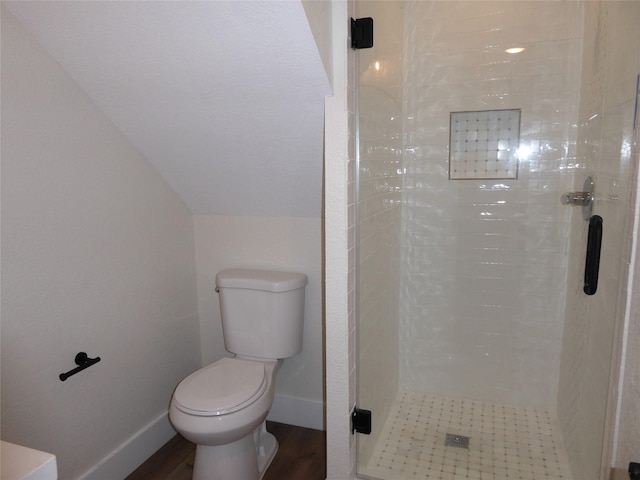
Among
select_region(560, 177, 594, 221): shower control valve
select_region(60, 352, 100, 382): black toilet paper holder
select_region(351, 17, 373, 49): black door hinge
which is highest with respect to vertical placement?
select_region(351, 17, 373, 49): black door hinge

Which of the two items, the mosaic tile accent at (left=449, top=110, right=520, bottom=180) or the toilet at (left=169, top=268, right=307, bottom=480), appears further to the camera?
the mosaic tile accent at (left=449, top=110, right=520, bottom=180)

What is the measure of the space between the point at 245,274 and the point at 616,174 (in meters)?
1.58

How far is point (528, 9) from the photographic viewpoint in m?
2.07

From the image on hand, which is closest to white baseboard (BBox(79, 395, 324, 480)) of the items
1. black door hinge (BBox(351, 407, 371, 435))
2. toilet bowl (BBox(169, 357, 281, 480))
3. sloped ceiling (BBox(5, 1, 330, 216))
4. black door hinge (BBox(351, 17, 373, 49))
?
toilet bowl (BBox(169, 357, 281, 480))

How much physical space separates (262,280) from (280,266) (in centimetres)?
20

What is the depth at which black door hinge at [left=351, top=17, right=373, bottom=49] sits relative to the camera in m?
1.55

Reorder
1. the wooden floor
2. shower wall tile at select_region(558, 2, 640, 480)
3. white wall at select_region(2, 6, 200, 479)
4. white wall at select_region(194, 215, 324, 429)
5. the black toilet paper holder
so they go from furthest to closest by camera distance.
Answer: white wall at select_region(194, 215, 324, 429) < the wooden floor < the black toilet paper holder < white wall at select_region(2, 6, 200, 479) < shower wall tile at select_region(558, 2, 640, 480)

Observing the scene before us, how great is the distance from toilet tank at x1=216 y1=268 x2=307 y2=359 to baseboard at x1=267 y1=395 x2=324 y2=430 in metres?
0.36

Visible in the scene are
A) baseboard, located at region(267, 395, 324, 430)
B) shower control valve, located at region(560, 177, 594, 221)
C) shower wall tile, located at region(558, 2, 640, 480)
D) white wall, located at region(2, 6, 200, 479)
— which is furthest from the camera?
baseboard, located at region(267, 395, 324, 430)

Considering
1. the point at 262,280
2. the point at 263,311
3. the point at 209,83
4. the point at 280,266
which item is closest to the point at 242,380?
the point at 263,311

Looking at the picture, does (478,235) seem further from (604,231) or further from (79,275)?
(79,275)

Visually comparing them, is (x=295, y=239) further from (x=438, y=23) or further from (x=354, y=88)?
(x=438, y=23)

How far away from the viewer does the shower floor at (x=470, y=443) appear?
184 cm

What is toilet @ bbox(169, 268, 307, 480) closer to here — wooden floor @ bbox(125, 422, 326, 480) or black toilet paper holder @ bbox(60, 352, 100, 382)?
wooden floor @ bbox(125, 422, 326, 480)
